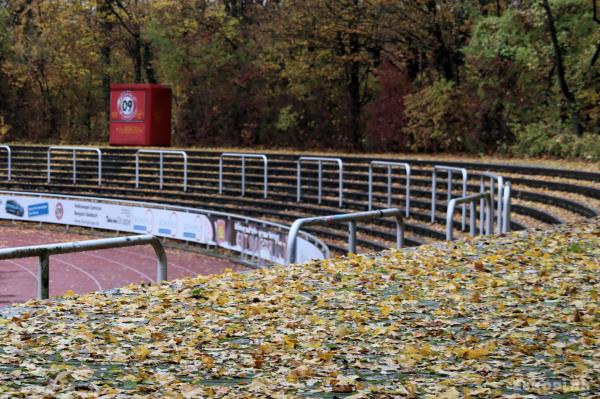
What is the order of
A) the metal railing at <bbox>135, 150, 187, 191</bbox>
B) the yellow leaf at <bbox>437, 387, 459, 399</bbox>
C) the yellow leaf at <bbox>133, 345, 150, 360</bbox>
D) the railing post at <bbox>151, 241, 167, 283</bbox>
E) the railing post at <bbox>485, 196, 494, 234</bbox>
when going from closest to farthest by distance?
the yellow leaf at <bbox>437, 387, 459, 399</bbox> → the yellow leaf at <bbox>133, 345, 150, 360</bbox> → the railing post at <bbox>151, 241, 167, 283</bbox> → the railing post at <bbox>485, 196, 494, 234</bbox> → the metal railing at <bbox>135, 150, 187, 191</bbox>

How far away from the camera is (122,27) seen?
49.2m

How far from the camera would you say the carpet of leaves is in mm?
5828

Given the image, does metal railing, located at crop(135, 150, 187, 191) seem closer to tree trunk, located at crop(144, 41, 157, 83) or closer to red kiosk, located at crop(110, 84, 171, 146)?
red kiosk, located at crop(110, 84, 171, 146)

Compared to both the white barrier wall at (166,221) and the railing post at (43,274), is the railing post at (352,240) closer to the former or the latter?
the white barrier wall at (166,221)

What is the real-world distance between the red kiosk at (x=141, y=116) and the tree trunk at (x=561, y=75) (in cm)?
1485

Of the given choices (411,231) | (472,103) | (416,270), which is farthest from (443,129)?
(416,270)

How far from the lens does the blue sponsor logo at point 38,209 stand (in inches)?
1144

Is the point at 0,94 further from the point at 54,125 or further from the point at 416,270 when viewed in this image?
the point at 416,270

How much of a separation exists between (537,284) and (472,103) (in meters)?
21.7

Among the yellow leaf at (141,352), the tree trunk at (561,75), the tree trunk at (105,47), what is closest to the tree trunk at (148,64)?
the tree trunk at (105,47)

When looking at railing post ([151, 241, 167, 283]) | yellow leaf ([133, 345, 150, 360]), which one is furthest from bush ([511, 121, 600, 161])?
yellow leaf ([133, 345, 150, 360])

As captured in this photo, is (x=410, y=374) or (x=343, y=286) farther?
(x=343, y=286)

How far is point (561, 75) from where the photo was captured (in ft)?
89.5

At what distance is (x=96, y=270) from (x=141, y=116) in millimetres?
15278
